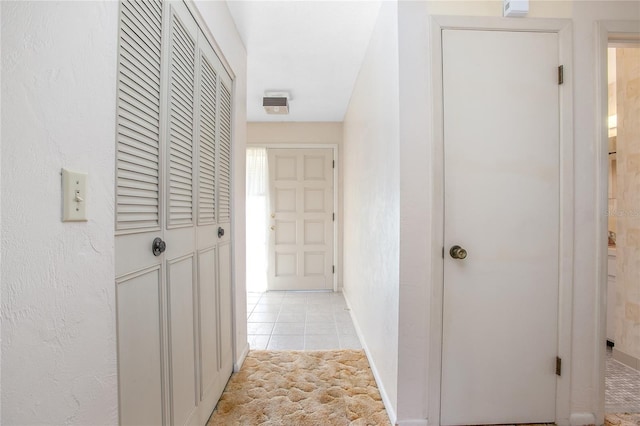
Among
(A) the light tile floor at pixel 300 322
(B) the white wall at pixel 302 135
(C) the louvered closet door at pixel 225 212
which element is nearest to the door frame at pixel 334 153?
(B) the white wall at pixel 302 135

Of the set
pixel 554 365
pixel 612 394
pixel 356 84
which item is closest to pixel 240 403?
pixel 554 365

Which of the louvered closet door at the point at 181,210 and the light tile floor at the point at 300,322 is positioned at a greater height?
the louvered closet door at the point at 181,210

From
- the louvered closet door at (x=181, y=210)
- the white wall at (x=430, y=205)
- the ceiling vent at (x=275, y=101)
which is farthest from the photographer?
the ceiling vent at (x=275, y=101)

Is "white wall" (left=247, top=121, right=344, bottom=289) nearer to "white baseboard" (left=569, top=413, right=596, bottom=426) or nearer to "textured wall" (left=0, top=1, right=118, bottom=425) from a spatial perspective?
"white baseboard" (left=569, top=413, right=596, bottom=426)

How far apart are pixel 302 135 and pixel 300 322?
100 inches

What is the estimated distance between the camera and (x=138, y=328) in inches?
40.2

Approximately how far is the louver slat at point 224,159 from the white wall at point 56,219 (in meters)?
1.05

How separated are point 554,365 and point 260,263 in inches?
143

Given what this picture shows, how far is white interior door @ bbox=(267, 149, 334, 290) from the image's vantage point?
4395 mm

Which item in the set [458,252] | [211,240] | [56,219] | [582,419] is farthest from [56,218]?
[582,419]

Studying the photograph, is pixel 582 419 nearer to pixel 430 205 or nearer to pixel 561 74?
pixel 430 205

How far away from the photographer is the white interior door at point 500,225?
5.02 feet

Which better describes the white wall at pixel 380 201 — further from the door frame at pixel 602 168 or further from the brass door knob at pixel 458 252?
the door frame at pixel 602 168

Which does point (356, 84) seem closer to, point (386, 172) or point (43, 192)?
point (386, 172)
